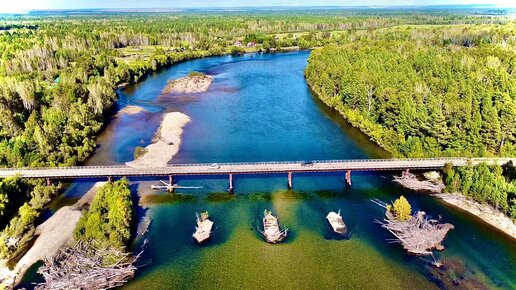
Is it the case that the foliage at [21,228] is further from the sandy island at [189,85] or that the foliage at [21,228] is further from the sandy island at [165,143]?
the sandy island at [189,85]

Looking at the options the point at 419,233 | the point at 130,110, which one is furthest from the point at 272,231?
the point at 130,110

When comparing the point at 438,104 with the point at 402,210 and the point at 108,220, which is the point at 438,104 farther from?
the point at 108,220

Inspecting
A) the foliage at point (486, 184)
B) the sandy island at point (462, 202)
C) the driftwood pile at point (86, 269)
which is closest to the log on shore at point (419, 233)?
the sandy island at point (462, 202)

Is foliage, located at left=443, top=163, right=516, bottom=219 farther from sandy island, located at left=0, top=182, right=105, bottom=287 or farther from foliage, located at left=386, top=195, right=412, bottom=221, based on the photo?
sandy island, located at left=0, top=182, right=105, bottom=287

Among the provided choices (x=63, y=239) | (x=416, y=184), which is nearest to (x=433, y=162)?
(x=416, y=184)

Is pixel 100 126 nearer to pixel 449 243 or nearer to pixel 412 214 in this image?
pixel 412 214

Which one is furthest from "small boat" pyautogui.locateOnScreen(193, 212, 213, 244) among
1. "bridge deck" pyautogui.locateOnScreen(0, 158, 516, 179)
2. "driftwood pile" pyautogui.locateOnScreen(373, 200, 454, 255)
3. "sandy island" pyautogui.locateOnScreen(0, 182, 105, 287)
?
"driftwood pile" pyautogui.locateOnScreen(373, 200, 454, 255)
